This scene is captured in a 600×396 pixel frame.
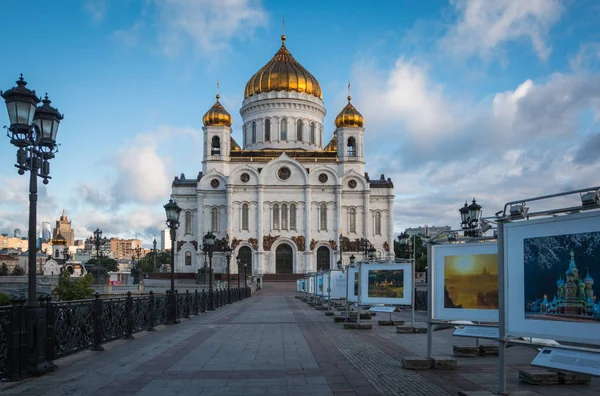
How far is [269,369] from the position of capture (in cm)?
925

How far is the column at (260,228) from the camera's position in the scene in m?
67.1

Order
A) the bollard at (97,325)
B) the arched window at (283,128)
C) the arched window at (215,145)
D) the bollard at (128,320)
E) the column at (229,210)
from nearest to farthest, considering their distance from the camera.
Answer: the bollard at (97,325)
the bollard at (128,320)
the column at (229,210)
the arched window at (215,145)
the arched window at (283,128)

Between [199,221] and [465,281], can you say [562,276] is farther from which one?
[199,221]

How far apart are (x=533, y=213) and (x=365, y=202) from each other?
6346cm

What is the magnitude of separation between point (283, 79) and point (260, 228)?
19.8 m

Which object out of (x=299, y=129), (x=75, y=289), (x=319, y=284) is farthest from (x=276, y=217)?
(x=319, y=284)

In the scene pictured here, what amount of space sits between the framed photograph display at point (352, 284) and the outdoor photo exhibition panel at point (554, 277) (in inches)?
420

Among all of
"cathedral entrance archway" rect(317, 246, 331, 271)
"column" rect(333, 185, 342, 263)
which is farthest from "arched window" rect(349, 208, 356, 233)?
"cathedral entrance archway" rect(317, 246, 331, 271)

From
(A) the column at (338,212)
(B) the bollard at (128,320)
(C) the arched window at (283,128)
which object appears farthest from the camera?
(C) the arched window at (283,128)

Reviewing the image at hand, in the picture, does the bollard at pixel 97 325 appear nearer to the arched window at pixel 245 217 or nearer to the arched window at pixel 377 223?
the arched window at pixel 245 217

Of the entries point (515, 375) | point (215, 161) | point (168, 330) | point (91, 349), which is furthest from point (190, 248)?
point (515, 375)

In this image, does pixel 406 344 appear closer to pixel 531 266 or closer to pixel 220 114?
pixel 531 266

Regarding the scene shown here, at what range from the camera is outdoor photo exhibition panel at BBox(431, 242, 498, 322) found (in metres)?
8.46

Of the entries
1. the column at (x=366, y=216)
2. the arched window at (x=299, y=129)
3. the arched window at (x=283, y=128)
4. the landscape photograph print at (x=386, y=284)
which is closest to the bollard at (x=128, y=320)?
the landscape photograph print at (x=386, y=284)
